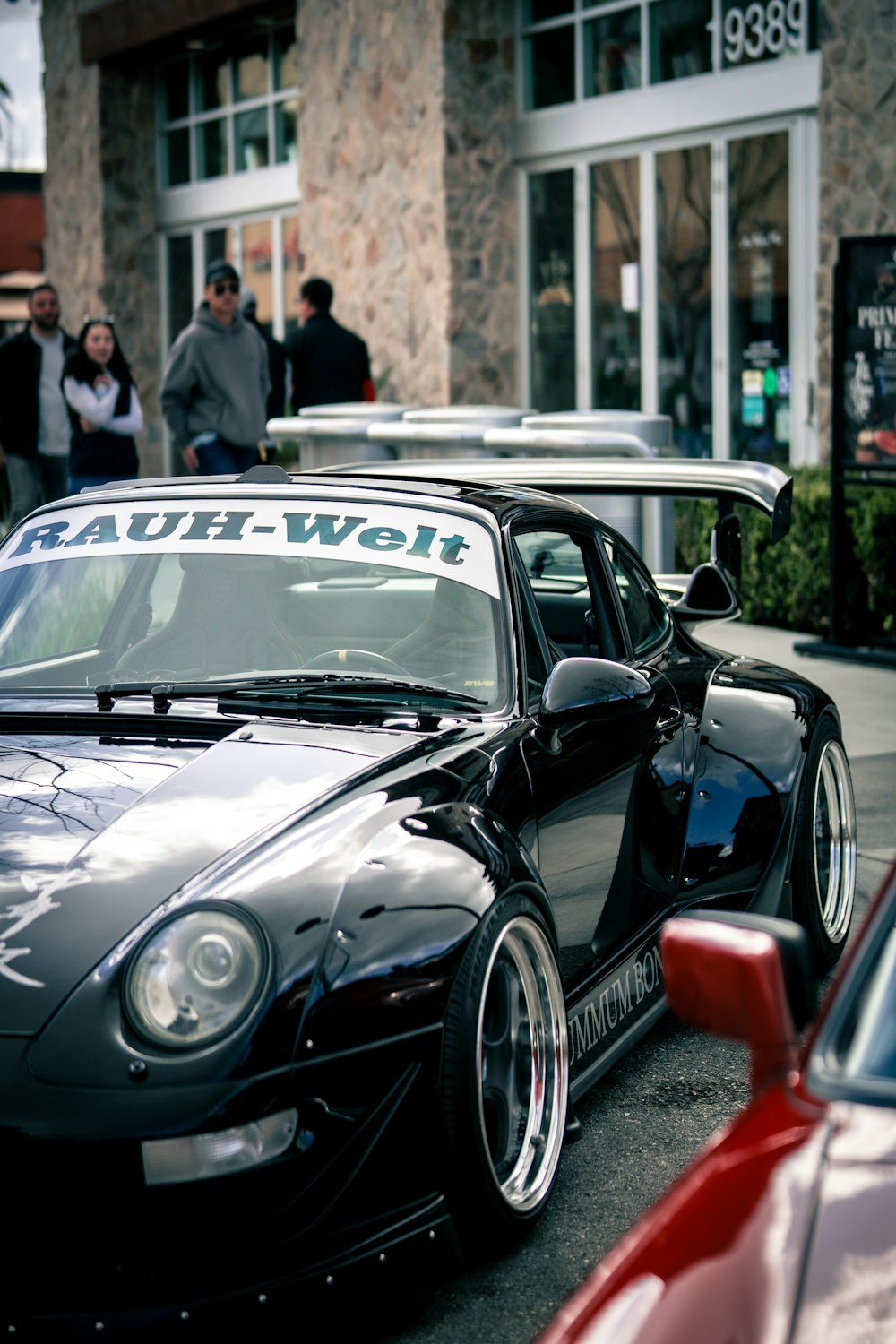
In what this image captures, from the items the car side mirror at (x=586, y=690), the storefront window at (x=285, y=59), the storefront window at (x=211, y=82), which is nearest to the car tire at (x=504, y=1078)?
the car side mirror at (x=586, y=690)

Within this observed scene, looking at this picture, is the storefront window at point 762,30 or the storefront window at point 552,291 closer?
the storefront window at point 762,30

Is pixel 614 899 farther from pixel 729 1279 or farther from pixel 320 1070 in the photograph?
pixel 729 1279

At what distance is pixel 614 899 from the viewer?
4055 millimetres

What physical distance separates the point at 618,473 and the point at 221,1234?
304 centimetres

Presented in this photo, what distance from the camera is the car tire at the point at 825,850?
474cm

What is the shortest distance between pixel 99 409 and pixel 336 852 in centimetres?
759

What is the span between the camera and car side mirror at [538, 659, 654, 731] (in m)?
3.74

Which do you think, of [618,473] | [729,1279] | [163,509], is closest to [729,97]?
[618,473]

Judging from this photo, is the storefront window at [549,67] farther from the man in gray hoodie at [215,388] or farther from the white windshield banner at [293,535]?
the white windshield banner at [293,535]

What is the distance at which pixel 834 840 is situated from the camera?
5.07 meters

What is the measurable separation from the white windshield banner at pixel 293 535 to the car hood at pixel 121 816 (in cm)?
54

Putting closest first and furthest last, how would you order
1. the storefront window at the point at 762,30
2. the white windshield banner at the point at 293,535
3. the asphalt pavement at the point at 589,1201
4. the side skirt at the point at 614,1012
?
the asphalt pavement at the point at 589,1201 → the side skirt at the point at 614,1012 → the white windshield banner at the point at 293,535 → the storefront window at the point at 762,30

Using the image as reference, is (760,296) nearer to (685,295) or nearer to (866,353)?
(685,295)

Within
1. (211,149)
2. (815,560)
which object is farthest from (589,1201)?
(211,149)
